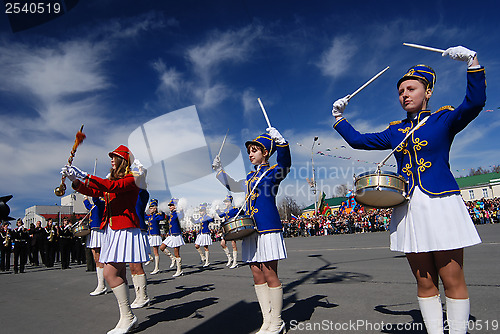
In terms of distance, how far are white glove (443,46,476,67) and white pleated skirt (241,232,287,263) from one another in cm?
251

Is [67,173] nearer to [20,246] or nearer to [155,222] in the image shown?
[155,222]

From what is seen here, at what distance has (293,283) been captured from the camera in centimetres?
721

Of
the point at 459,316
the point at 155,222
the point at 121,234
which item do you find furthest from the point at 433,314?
the point at 155,222

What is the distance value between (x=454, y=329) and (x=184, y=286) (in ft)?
21.1

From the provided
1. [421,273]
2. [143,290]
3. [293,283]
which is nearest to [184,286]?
[143,290]

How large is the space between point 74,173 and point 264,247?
2.34 meters

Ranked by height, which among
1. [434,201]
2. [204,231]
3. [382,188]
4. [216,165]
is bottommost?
[204,231]

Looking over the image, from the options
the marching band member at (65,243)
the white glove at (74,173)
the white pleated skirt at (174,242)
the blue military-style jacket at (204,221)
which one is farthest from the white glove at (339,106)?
the marching band member at (65,243)

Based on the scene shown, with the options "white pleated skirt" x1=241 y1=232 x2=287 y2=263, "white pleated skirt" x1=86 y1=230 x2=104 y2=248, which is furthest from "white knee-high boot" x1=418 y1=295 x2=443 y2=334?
"white pleated skirt" x1=86 y1=230 x2=104 y2=248

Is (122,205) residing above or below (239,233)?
above

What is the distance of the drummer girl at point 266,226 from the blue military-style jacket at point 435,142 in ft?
4.76

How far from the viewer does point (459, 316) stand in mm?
2639

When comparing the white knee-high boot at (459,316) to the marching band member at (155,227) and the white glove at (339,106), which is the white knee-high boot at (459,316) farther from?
the marching band member at (155,227)

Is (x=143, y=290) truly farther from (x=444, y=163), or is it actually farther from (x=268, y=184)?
(x=444, y=163)
